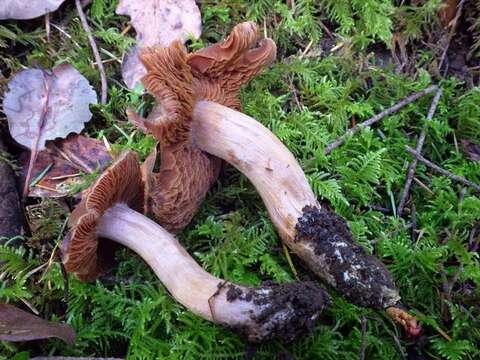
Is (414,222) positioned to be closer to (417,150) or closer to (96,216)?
(417,150)

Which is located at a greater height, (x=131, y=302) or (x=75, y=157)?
(x=75, y=157)

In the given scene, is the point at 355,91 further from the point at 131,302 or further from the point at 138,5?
the point at 131,302

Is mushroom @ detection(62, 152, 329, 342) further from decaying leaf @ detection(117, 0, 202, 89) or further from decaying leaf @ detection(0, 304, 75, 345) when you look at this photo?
decaying leaf @ detection(117, 0, 202, 89)

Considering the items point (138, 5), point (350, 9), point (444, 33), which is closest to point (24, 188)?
point (138, 5)

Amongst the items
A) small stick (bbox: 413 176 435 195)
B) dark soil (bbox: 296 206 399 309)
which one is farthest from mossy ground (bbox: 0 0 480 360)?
dark soil (bbox: 296 206 399 309)

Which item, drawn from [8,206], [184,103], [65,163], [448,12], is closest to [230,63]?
[184,103]

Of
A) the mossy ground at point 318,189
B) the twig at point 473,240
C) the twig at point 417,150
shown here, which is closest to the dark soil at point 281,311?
the mossy ground at point 318,189
